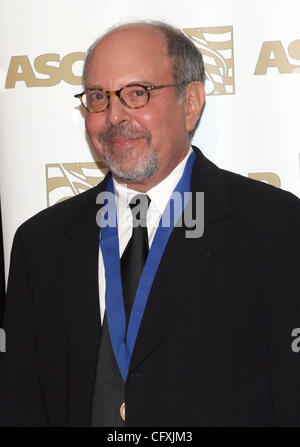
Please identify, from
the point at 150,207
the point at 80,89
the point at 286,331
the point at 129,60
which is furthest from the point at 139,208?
the point at 80,89

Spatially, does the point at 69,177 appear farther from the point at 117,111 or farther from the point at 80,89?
the point at 117,111

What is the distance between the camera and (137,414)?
1986 millimetres

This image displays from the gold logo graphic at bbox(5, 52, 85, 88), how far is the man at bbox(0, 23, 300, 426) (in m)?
0.47

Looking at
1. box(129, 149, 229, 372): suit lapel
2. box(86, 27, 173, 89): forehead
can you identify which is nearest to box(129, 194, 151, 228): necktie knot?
box(129, 149, 229, 372): suit lapel

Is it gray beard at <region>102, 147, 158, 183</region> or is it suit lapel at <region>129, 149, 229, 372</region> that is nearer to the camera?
suit lapel at <region>129, 149, 229, 372</region>

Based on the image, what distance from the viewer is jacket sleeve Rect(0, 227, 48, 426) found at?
225cm

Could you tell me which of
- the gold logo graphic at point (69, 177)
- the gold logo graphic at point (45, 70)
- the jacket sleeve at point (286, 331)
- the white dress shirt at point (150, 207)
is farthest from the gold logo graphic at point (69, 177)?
the jacket sleeve at point (286, 331)

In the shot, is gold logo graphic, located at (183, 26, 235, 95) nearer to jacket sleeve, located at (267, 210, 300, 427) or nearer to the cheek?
the cheek

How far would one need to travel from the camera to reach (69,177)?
2.73 meters

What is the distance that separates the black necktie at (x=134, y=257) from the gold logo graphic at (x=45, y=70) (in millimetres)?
842

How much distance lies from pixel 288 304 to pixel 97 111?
0.88m

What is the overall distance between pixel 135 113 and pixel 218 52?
2.07ft

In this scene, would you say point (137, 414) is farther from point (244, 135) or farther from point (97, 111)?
point (244, 135)

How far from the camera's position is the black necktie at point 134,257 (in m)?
2.10
